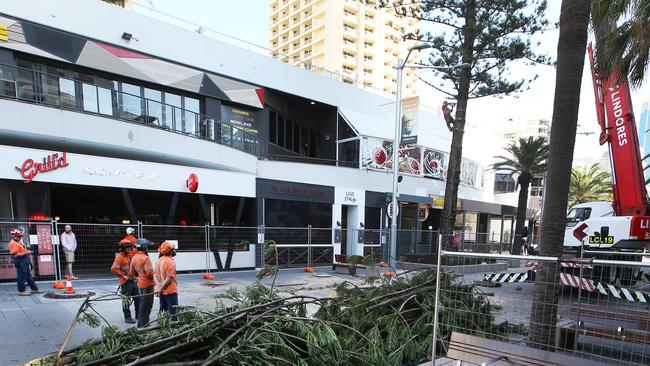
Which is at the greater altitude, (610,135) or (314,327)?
(610,135)

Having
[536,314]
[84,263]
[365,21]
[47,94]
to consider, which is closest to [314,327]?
[536,314]

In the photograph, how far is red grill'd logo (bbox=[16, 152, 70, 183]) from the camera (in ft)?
31.7

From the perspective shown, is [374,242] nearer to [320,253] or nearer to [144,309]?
[320,253]

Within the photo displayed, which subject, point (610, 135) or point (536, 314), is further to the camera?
point (610, 135)

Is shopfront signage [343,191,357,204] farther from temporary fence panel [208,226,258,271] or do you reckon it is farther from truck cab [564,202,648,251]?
truck cab [564,202,648,251]

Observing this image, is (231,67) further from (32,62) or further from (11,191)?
(11,191)

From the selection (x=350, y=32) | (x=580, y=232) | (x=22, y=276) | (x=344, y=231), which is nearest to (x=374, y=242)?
(x=344, y=231)

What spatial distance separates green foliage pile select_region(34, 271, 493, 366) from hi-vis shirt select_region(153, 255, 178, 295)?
Answer: 5.91 feet

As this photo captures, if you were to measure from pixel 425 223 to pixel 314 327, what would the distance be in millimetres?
23021

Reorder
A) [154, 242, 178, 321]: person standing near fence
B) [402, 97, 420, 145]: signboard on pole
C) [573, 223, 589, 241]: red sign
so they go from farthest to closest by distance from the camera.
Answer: [402, 97, 420, 145]: signboard on pole → [573, 223, 589, 241]: red sign → [154, 242, 178, 321]: person standing near fence

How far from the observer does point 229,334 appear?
145 inches

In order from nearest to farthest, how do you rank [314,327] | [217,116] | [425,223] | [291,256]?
[314,327] → [291,256] → [217,116] → [425,223]

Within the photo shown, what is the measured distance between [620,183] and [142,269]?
12.5m

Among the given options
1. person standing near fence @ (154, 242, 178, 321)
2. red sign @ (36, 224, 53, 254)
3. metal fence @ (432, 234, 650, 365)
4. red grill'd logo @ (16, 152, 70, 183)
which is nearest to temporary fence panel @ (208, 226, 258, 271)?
red sign @ (36, 224, 53, 254)
